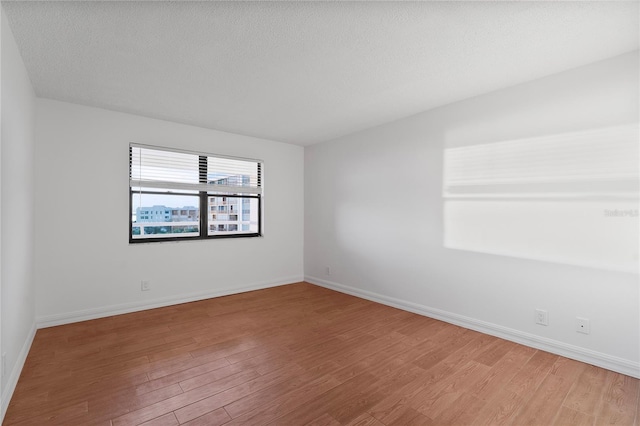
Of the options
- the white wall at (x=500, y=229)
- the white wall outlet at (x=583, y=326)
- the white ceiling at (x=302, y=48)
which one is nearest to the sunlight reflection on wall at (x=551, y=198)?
the white wall at (x=500, y=229)

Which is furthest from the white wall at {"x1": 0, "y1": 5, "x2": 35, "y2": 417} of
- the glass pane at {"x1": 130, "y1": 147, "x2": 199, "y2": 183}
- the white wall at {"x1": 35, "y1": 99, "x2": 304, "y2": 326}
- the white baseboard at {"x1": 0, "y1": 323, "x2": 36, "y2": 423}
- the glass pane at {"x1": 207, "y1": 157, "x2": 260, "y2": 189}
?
the glass pane at {"x1": 207, "y1": 157, "x2": 260, "y2": 189}

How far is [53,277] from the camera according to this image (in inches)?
133

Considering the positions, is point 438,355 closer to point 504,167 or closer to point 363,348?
point 363,348

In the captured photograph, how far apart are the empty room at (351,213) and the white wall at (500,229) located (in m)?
0.02

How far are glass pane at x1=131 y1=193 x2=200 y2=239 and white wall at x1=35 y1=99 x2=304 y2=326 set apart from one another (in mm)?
174

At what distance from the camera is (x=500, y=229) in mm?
3109

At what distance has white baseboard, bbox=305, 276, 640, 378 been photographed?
244 centimetres

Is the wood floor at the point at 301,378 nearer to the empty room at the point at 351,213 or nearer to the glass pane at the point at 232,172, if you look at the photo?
the empty room at the point at 351,213

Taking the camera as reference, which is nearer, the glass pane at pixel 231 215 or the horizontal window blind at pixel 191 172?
the horizontal window blind at pixel 191 172

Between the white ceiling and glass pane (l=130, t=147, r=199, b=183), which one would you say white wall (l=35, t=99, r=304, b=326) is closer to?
glass pane (l=130, t=147, r=199, b=183)

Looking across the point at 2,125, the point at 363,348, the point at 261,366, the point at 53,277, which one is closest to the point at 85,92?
the point at 2,125

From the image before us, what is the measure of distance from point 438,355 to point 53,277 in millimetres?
4081

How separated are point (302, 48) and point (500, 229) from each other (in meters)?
2.54

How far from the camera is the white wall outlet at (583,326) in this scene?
2.60 meters
